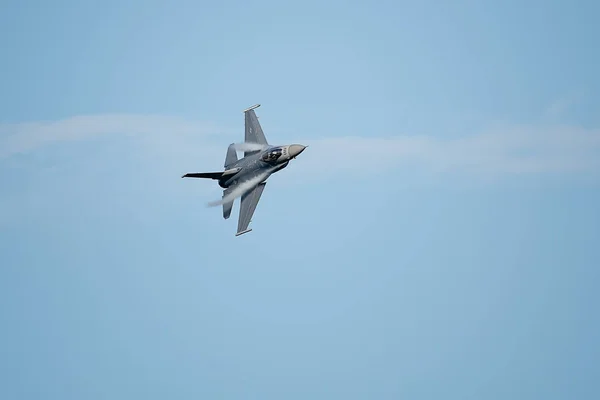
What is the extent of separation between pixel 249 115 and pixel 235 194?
10216 mm

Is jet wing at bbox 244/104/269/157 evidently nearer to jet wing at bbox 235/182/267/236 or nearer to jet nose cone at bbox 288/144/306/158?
jet wing at bbox 235/182/267/236

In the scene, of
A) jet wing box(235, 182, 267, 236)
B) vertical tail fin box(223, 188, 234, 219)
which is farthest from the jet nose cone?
vertical tail fin box(223, 188, 234, 219)

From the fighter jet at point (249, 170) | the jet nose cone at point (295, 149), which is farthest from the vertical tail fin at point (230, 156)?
the jet nose cone at point (295, 149)

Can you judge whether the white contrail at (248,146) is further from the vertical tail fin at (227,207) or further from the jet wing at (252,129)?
the vertical tail fin at (227,207)

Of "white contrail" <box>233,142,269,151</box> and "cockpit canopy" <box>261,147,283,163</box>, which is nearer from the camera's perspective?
"cockpit canopy" <box>261,147,283,163</box>

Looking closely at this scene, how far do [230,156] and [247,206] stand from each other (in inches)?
305

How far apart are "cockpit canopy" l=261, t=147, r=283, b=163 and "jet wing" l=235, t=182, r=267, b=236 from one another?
2.81 meters

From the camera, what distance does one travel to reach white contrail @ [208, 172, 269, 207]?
103312 mm

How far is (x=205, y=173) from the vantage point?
105 meters

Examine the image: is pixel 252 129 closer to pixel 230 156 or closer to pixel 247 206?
pixel 230 156

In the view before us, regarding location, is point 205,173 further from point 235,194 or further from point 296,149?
point 296,149

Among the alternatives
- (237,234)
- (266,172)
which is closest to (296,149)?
(266,172)

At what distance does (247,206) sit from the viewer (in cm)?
10262

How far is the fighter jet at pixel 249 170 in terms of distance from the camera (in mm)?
101625
